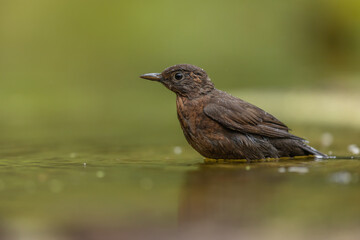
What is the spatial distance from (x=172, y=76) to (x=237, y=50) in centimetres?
1236

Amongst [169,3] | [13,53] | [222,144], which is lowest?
[222,144]

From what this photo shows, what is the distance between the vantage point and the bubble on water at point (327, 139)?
6828mm

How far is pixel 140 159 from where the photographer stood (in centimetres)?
575

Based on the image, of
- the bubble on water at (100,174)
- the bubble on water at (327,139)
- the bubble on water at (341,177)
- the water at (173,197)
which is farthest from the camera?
the bubble on water at (327,139)

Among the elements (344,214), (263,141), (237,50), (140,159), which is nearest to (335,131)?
(263,141)

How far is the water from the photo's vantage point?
10.3 ft

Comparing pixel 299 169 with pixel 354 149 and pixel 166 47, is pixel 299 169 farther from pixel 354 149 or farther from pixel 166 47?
pixel 166 47

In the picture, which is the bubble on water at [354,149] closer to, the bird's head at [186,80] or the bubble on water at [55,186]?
the bird's head at [186,80]

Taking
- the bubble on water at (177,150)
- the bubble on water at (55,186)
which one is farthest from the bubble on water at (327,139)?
the bubble on water at (55,186)

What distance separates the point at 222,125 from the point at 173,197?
185cm

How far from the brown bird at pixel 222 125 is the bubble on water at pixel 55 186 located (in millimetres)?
1493

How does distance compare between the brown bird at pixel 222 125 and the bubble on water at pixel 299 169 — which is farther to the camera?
the brown bird at pixel 222 125

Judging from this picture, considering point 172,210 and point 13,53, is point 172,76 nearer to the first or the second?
point 172,210

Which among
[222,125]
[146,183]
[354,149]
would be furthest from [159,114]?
[146,183]
